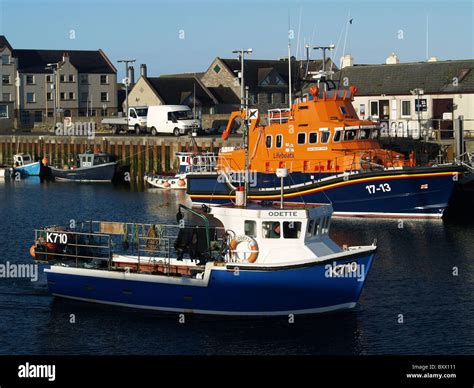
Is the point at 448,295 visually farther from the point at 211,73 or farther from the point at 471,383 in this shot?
the point at 211,73

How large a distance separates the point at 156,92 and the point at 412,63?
1648 inches

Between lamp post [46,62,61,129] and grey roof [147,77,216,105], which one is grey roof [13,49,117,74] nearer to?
lamp post [46,62,61,129]

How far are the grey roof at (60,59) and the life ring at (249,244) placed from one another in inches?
3602

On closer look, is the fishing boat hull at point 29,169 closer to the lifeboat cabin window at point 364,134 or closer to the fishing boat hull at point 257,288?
the lifeboat cabin window at point 364,134

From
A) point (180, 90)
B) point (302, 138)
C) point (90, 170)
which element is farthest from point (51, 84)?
point (302, 138)

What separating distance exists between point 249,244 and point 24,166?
57.9 metres

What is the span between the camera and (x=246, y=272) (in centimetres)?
3186

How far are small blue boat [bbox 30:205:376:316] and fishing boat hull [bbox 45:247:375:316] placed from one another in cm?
3

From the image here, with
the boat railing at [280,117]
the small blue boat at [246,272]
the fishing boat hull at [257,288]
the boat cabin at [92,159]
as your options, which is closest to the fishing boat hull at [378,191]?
the boat railing at [280,117]

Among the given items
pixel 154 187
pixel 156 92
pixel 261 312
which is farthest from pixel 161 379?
pixel 156 92

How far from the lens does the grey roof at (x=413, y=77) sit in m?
69.7

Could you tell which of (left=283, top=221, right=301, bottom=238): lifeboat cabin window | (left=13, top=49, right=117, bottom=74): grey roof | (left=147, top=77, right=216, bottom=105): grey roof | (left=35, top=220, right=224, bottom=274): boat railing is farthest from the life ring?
(left=13, top=49, right=117, bottom=74): grey roof

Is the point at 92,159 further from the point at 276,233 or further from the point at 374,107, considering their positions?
the point at 276,233

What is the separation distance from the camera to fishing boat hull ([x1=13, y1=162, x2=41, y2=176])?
86750mm
